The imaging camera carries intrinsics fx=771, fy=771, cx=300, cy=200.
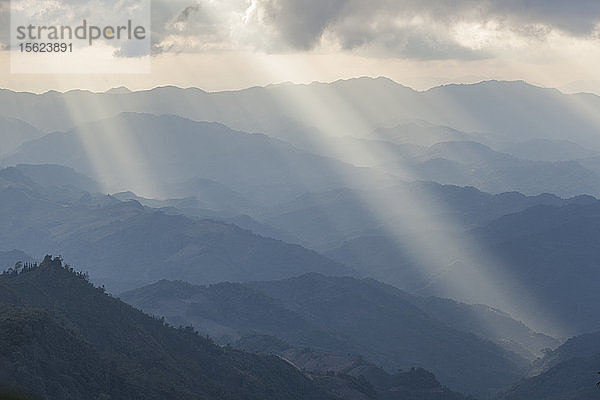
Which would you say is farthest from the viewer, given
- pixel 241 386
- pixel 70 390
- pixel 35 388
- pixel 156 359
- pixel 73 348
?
pixel 241 386

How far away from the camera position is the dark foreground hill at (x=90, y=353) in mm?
132500

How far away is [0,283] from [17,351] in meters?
50.1

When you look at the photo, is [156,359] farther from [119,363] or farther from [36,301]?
[36,301]

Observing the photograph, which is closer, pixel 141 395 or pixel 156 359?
pixel 141 395

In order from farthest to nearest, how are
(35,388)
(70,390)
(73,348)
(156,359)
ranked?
1. (156,359)
2. (73,348)
3. (70,390)
4. (35,388)

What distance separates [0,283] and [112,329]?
1071 inches

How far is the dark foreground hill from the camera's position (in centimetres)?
13250

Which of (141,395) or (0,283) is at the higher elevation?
(0,283)

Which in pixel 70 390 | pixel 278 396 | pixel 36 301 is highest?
pixel 36 301

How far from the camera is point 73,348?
14600cm

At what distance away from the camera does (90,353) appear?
149m

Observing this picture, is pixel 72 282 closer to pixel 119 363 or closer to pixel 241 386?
pixel 119 363

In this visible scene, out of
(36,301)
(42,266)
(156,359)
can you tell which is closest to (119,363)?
(156,359)

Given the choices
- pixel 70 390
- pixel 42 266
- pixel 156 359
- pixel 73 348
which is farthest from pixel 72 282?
pixel 70 390
